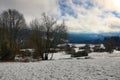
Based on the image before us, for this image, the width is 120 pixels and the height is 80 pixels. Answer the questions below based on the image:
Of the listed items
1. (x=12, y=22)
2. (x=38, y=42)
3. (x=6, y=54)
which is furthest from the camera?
(x=12, y=22)

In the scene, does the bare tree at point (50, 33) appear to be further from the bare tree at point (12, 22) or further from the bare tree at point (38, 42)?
the bare tree at point (12, 22)

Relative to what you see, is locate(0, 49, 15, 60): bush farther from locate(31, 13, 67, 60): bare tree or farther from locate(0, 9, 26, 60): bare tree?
locate(0, 9, 26, 60): bare tree

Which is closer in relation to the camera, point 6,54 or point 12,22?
point 6,54

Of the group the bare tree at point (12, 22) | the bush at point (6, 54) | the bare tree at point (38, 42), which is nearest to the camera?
the bush at point (6, 54)

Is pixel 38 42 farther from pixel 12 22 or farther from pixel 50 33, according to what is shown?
pixel 12 22

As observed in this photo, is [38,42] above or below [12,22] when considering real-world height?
below

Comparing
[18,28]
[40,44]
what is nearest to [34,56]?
[40,44]

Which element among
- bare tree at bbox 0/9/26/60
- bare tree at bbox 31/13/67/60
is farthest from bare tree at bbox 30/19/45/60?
bare tree at bbox 0/9/26/60

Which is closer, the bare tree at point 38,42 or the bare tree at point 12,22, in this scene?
the bare tree at point 38,42

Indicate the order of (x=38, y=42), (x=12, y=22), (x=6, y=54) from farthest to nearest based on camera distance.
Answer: (x=12, y=22), (x=38, y=42), (x=6, y=54)

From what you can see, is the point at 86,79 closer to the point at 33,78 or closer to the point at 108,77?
the point at 108,77

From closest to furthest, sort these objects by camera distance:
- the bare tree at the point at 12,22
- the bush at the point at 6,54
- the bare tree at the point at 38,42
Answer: the bush at the point at 6,54 < the bare tree at the point at 38,42 < the bare tree at the point at 12,22

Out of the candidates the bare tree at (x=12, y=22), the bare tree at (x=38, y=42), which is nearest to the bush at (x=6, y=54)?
the bare tree at (x=38, y=42)

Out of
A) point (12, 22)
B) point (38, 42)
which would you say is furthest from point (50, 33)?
point (12, 22)
